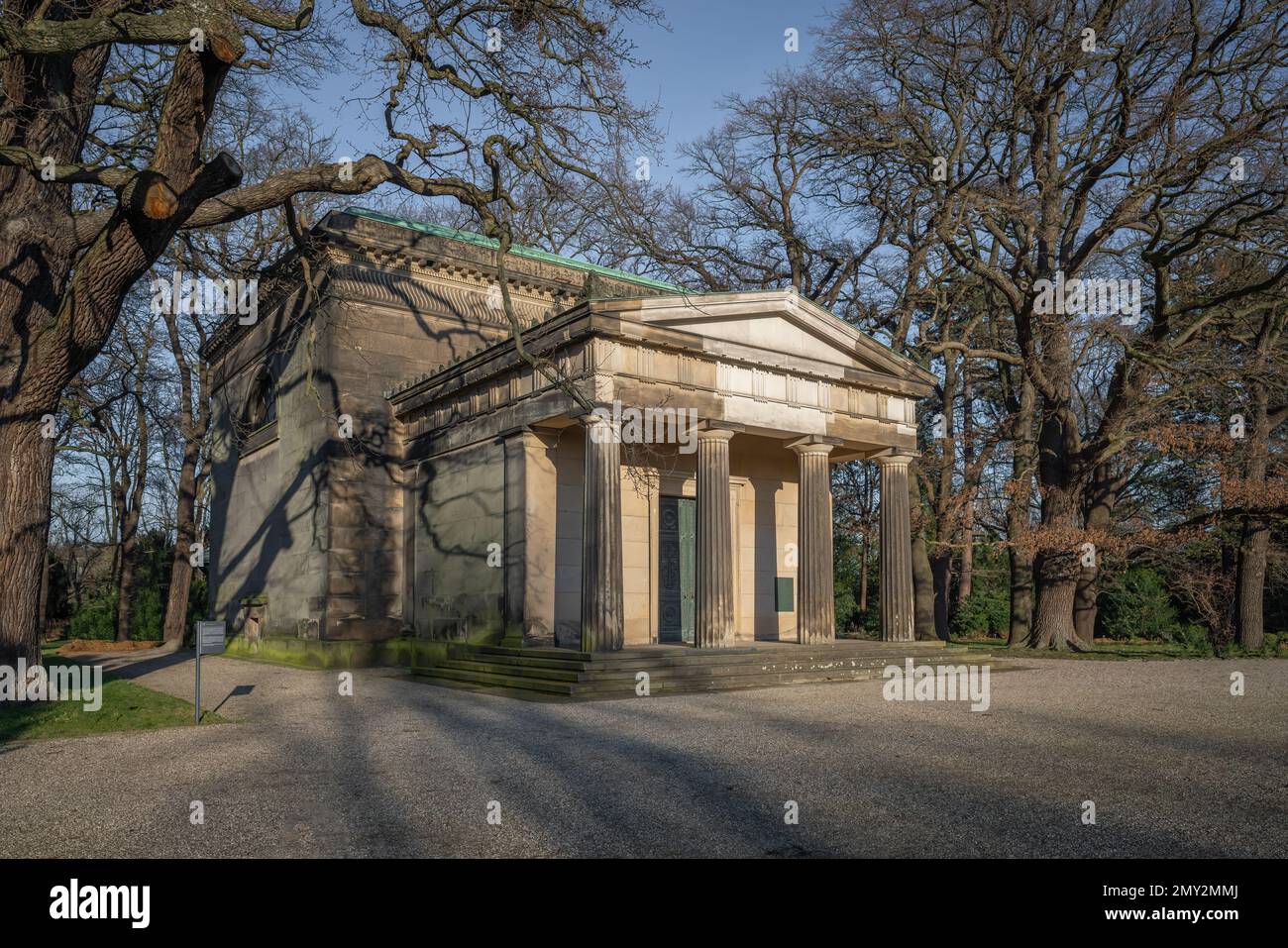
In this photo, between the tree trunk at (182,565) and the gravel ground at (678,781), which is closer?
the gravel ground at (678,781)

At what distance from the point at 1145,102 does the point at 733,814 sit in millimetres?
19964

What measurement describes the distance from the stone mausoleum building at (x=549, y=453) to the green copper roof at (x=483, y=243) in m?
0.20

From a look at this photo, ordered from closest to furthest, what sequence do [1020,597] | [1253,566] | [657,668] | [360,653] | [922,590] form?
[657,668], [360,653], [1253,566], [1020,597], [922,590]

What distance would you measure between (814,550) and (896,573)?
247cm

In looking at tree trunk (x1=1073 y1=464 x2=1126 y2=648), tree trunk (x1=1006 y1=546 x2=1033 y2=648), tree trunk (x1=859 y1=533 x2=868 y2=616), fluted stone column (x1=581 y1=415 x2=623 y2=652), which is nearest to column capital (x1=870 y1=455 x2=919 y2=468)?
tree trunk (x1=1073 y1=464 x2=1126 y2=648)

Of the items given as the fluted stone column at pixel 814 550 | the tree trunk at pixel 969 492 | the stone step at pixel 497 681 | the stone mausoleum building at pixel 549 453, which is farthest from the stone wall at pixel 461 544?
the tree trunk at pixel 969 492

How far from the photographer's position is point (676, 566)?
67.1 feet

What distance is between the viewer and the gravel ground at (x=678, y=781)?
5.98 meters

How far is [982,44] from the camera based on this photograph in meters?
20.8

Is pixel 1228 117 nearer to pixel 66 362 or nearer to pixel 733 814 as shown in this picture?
pixel 733 814

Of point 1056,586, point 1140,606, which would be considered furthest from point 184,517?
point 1140,606

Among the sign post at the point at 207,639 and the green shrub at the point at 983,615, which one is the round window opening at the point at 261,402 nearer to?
the sign post at the point at 207,639

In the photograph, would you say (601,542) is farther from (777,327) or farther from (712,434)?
(777,327)
